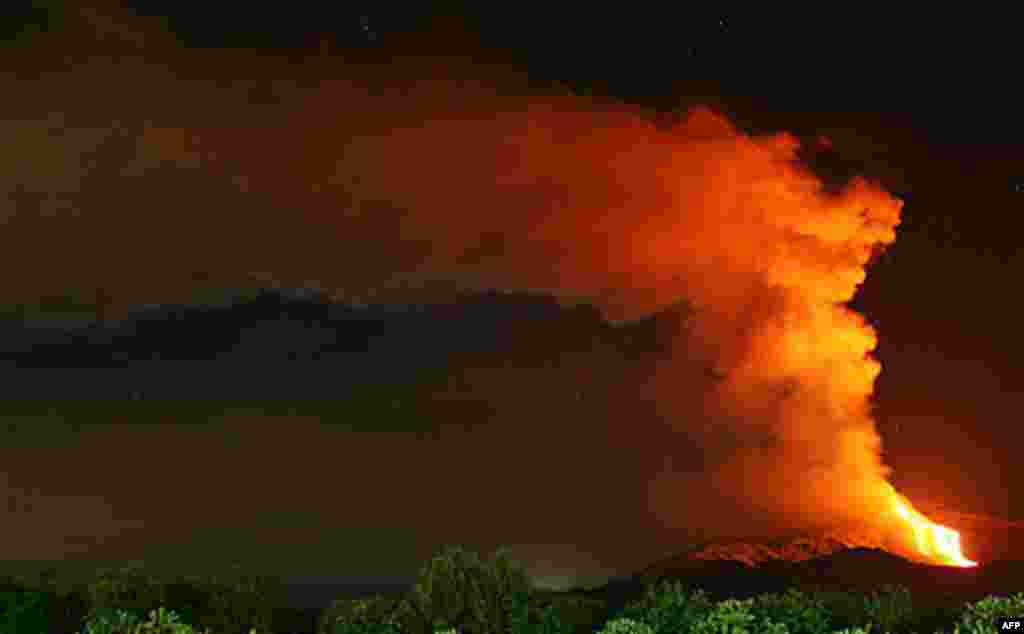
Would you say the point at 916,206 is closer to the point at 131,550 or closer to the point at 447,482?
the point at 447,482

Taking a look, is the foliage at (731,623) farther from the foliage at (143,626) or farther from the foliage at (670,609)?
the foliage at (143,626)

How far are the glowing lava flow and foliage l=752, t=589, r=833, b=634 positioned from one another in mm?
9148

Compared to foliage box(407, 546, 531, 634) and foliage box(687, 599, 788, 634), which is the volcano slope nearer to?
foliage box(407, 546, 531, 634)

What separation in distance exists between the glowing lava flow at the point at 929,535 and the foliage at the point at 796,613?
9148mm

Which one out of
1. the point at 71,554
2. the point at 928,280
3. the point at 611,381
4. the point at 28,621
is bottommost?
the point at 28,621

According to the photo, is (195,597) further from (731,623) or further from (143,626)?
(731,623)

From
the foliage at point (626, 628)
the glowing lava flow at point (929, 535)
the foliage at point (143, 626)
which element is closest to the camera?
the foliage at point (143, 626)

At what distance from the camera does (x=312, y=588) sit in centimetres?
1661

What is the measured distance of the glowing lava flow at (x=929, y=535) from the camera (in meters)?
18.3

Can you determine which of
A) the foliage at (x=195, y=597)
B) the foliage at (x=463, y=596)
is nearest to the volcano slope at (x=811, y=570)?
the foliage at (x=195, y=597)

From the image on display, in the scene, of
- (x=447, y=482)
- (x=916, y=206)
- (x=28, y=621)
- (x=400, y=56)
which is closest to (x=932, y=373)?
(x=916, y=206)

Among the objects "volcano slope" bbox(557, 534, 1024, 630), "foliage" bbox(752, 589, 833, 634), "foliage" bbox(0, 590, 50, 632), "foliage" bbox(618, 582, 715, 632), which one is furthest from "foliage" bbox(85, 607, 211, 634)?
"volcano slope" bbox(557, 534, 1024, 630)

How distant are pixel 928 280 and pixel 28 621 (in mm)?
14336

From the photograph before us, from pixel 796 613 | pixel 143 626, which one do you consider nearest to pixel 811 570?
pixel 796 613
